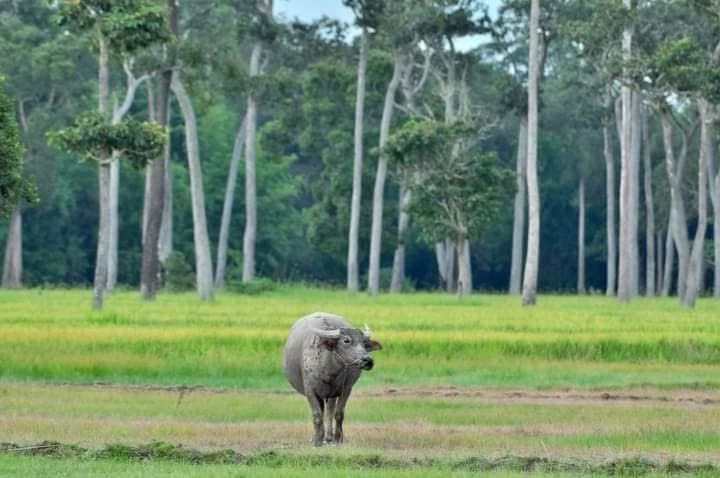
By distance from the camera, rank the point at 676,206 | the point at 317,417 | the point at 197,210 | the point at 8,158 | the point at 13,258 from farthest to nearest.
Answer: the point at 13,258, the point at 676,206, the point at 197,210, the point at 8,158, the point at 317,417

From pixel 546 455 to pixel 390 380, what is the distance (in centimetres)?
1005

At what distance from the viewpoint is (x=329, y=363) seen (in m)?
17.4

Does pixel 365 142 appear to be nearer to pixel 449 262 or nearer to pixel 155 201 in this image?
pixel 449 262

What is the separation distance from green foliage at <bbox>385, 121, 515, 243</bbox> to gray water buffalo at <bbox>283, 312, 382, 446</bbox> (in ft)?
136

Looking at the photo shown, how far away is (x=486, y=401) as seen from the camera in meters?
22.7

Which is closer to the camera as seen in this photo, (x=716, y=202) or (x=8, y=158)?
(x=8, y=158)

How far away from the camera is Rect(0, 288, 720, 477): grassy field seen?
52.0ft

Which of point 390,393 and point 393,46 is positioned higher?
point 393,46

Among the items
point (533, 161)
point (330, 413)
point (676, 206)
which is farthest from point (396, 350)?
point (676, 206)

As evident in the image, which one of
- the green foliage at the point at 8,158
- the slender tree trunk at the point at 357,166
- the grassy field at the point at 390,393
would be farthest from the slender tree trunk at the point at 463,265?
the green foliage at the point at 8,158

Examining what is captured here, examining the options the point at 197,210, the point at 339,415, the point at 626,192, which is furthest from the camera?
the point at 626,192

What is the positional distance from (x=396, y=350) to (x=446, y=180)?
105 ft

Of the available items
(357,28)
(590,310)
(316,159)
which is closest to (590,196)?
(316,159)

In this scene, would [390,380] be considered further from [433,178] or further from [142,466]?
[433,178]
